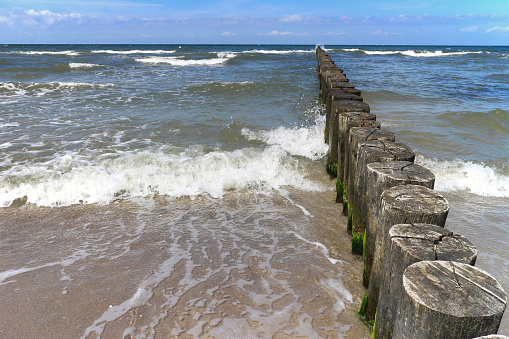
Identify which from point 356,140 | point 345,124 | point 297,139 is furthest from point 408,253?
point 297,139

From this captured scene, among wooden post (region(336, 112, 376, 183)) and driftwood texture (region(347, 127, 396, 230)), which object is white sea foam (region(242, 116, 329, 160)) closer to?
wooden post (region(336, 112, 376, 183))

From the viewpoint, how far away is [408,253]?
1853 millimetres

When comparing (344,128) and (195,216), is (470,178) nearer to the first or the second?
(344,128)

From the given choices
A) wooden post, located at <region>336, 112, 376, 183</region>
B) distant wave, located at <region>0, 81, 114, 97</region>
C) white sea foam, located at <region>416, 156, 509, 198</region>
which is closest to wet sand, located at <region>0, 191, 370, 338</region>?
wooden post, located at <region>336, 112, 376, 183</region>

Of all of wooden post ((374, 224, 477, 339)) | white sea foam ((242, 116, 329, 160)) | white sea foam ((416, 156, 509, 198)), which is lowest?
white sea foam ((416, 156, 509, 198))

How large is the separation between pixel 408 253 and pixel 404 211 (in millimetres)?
405

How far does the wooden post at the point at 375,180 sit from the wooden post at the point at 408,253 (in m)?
0.66

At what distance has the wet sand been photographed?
8.92ft

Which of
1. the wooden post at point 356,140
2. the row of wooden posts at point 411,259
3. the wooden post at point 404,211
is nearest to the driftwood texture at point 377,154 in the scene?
the row of wooden posts at point 411,259

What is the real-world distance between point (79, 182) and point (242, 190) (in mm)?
2435

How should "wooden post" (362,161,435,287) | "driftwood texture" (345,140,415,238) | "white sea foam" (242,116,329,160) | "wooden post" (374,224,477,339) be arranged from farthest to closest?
"white sea foam" (242,116,329,160) < "driftwood texture" (345,140,415,238) < "wooden post" (362,161,435,287) < "wooden post" (374,224,477,339)

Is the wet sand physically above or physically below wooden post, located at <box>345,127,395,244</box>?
below

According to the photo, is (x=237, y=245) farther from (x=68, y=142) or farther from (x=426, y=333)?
(x=68, y=142)

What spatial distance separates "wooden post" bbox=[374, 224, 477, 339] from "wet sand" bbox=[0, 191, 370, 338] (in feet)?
2.21
